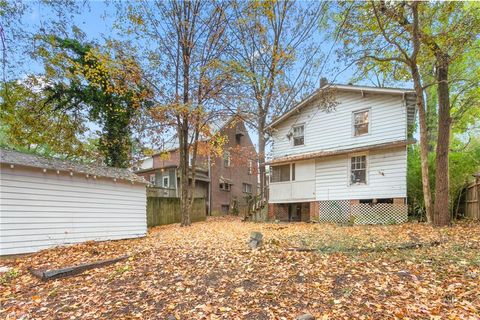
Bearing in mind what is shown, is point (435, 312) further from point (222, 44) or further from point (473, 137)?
point (473, 137)

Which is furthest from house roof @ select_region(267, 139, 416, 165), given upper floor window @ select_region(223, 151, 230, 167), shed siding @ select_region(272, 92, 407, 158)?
upper floor window @ select_region(223, 151, 230, 167)

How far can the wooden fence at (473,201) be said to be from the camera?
1054 centimetres

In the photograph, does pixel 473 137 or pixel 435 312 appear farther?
pixel 473 137

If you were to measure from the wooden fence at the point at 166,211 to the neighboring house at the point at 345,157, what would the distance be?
516 centimetres

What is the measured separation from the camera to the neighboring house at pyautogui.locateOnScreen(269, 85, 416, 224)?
12820mm

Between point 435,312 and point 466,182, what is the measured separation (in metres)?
11.1

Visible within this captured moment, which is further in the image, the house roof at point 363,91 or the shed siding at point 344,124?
the shed siding at point 344,124

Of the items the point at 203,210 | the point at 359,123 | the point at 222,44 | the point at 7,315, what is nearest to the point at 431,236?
the point at 359,123

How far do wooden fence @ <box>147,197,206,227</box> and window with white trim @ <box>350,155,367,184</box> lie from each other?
33.4 ft

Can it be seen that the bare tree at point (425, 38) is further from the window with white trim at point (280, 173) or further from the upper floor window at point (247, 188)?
the upper floor window at point (247, 188)

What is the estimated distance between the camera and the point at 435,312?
357 centimetres

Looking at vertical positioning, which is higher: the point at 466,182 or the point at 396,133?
the point at 396,133

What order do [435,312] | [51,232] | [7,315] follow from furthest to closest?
[51,232] → [7,315] → [435,312]

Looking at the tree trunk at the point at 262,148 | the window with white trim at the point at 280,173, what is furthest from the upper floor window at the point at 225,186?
the window with white trim at the point at 280,173
